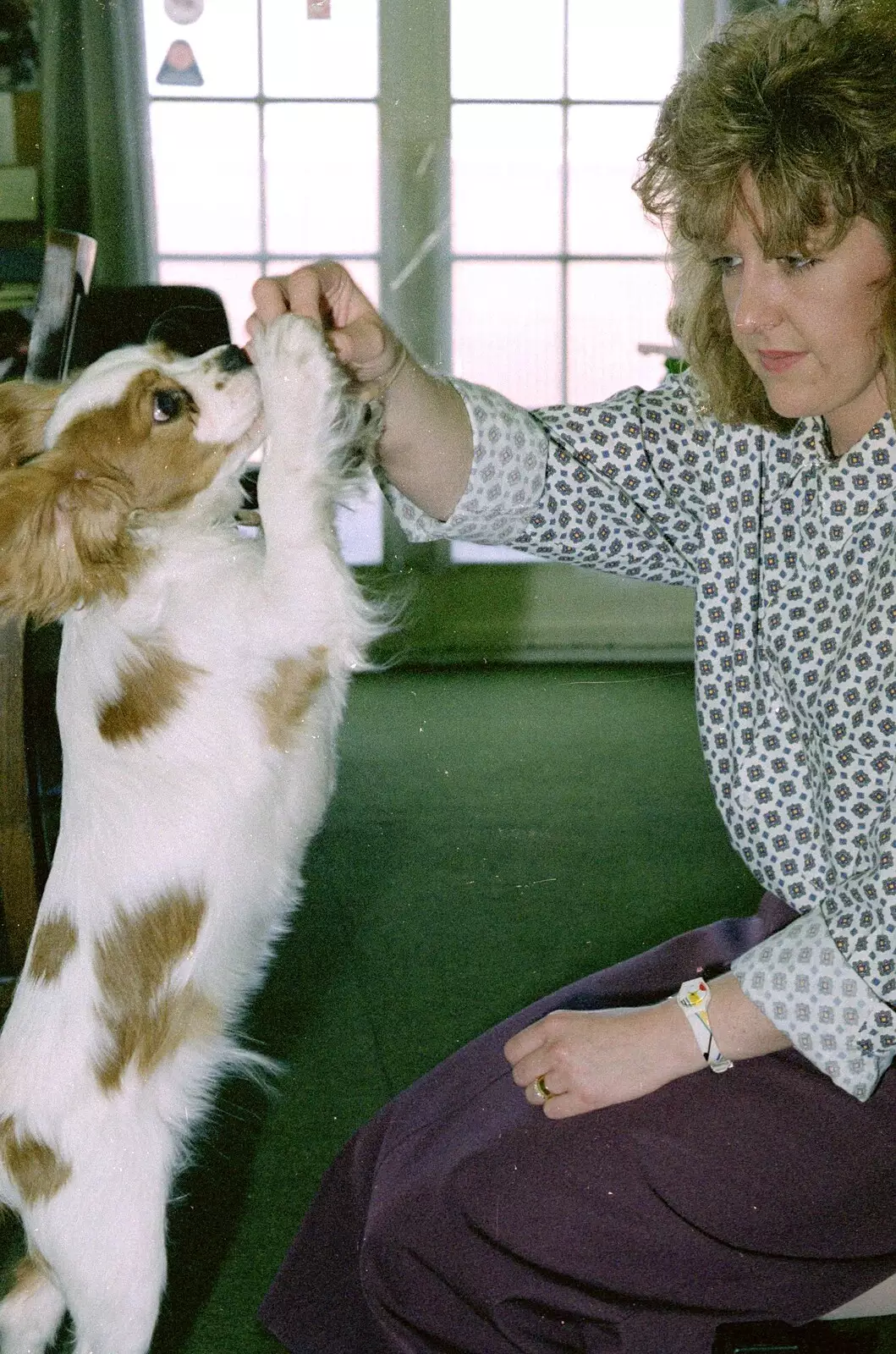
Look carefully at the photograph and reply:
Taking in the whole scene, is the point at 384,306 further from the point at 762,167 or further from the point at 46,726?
the point at 762,167

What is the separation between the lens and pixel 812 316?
998mm

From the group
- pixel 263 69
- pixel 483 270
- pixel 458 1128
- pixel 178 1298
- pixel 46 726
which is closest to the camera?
pixel 458 1128

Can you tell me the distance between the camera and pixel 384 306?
14.1 ft

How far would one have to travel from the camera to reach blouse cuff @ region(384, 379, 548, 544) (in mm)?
1163

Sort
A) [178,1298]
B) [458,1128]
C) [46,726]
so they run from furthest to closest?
[46,726] < [178,1298] < [458,1128]

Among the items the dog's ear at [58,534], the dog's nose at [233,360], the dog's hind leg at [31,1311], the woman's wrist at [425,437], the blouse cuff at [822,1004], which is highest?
the dog's nose at [233,360]

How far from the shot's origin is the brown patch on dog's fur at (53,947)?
1.15 meters

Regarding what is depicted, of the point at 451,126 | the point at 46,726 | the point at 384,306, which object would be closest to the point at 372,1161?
the point at 46,726

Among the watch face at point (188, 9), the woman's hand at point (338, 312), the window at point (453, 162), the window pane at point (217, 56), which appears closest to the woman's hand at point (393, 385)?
the woman's hand at point (338, 312)

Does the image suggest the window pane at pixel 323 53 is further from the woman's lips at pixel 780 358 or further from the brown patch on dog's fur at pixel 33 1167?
the brown patch on dog's fur at pixel 33 1167

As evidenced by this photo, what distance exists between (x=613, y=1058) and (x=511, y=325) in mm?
3584

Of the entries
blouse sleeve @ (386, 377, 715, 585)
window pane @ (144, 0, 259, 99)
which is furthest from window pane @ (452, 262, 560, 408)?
blouse sleeve @ (386, 377, 715, 585)

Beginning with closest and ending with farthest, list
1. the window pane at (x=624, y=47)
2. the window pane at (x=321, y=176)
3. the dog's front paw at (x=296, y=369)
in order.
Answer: the dog's front paw at (x=296, y=369), the window pane at (x=624, y=47), the window pane at (x=321, y=176)

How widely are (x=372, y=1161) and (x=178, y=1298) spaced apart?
1.45ft
